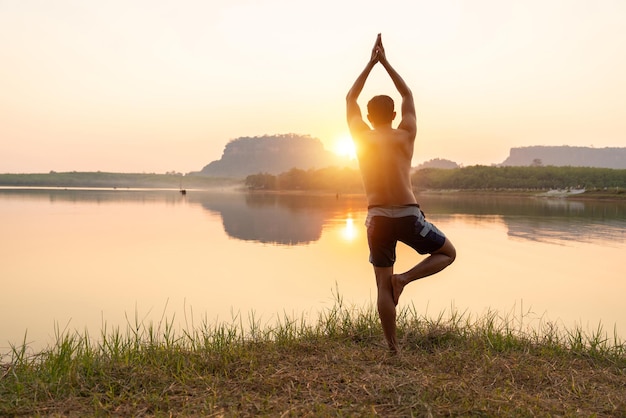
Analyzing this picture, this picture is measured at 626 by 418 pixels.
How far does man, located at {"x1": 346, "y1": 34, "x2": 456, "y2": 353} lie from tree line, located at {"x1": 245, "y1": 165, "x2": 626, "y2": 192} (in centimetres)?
12439

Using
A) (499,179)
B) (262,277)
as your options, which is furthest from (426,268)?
(499,179)

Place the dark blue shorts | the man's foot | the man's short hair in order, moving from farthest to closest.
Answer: the man's short hair → the man's foot → the dark blue shorts

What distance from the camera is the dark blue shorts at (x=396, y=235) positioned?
5359mm

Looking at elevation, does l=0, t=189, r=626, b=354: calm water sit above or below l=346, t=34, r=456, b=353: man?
below

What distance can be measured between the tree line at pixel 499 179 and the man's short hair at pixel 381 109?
124 meters

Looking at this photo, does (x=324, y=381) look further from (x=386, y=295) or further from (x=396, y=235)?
(x=396, y=235)

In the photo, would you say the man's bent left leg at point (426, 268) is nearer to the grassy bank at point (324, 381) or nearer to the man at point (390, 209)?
the man at point (390, 209)

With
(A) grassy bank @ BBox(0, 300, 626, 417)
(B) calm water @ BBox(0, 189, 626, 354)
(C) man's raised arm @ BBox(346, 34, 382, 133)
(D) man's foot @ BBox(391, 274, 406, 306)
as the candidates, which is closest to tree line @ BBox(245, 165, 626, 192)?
(B) calm water @ BBox(0, 189, 626, 354)

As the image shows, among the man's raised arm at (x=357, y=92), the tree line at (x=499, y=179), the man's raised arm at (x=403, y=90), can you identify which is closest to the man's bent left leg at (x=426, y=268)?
the man's raised arm at (x=403, y=90)

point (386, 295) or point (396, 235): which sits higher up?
point (396, 235)

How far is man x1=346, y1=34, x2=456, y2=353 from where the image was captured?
5.38 metres

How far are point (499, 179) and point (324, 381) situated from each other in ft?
450

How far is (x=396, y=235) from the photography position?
5430mm

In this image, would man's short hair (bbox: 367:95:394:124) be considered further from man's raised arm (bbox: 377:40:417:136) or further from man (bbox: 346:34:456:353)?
man's raised arm (bbox: 377:40:417:136)
